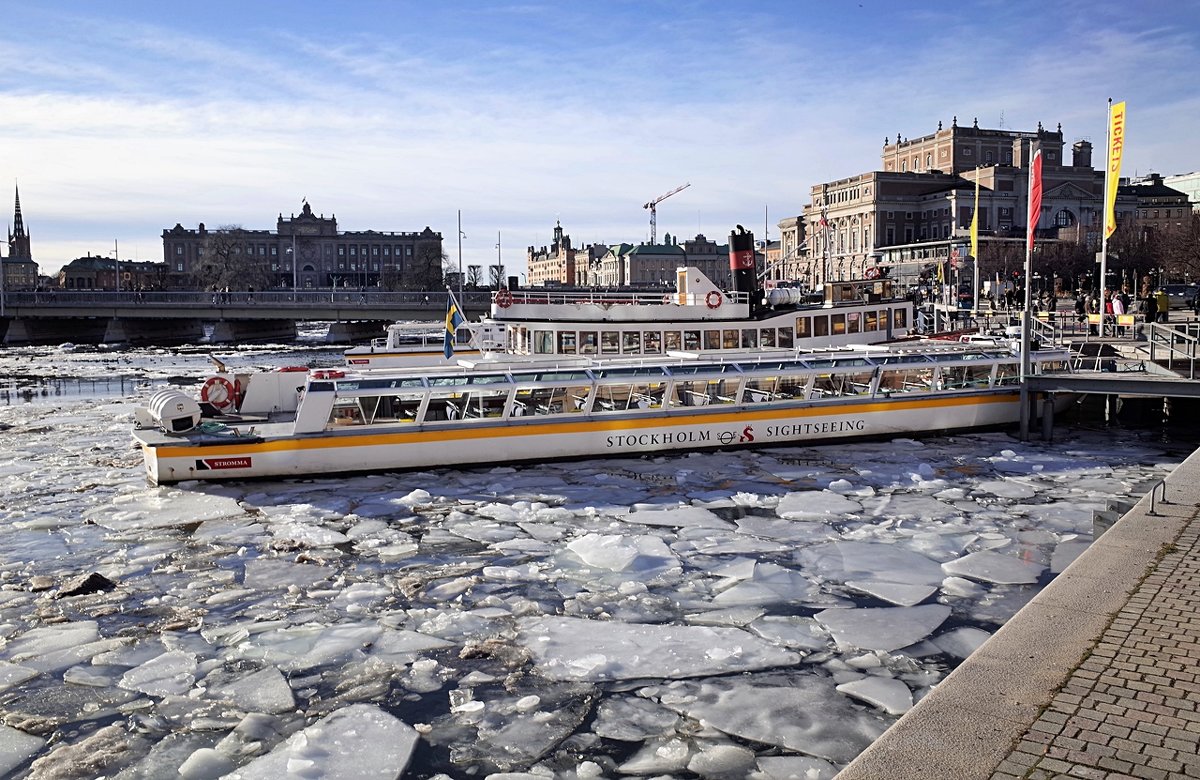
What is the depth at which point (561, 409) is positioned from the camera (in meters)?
26.2

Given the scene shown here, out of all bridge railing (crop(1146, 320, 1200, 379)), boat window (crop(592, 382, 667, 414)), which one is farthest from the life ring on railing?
bridge railing (crop(1146, 320, 1200, 379))

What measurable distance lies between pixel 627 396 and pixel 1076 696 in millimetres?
19669

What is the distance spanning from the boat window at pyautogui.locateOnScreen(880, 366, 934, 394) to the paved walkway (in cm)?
1825

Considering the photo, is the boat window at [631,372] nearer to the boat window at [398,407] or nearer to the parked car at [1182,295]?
the boat window at [398,407]

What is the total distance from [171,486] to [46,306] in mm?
82578

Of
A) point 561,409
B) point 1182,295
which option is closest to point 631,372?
point 561,409

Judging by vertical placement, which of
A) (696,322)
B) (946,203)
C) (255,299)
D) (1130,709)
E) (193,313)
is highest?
(946,203)

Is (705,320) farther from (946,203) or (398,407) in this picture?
(946,203)

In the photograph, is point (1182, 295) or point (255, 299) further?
point (255, 299)

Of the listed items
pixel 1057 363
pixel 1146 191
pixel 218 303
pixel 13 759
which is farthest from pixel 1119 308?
pixel 1146 191

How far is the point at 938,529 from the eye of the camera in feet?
59.7

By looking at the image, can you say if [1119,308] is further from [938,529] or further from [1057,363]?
[938,529]

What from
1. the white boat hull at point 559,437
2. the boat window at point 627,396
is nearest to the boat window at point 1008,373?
the white boat hull at point 559,437

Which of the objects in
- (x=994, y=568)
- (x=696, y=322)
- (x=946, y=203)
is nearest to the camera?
(x=994, y=568)
